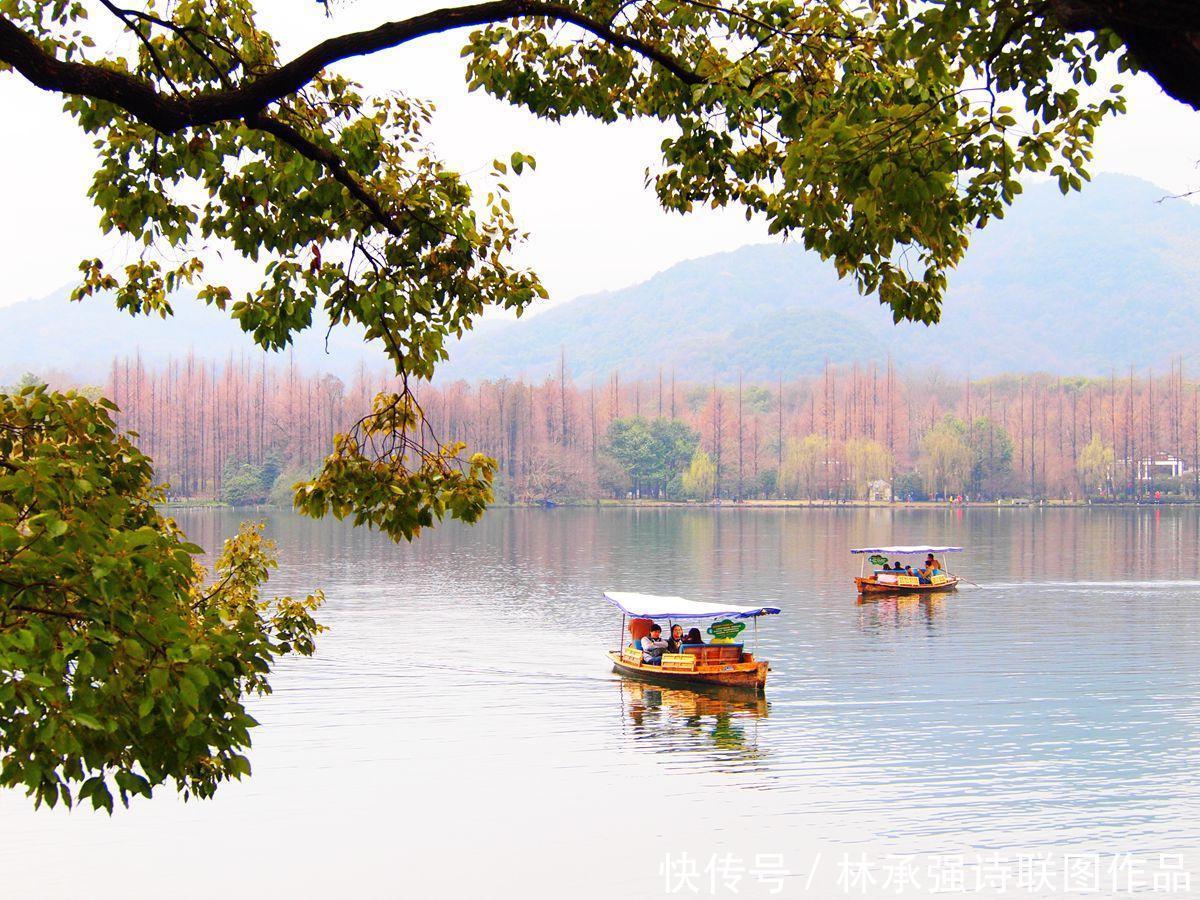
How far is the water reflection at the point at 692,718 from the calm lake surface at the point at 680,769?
12 centimetres

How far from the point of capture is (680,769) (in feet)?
84.6

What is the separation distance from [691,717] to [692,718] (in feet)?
0.36

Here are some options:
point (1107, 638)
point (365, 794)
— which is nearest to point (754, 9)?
point (365, 794)

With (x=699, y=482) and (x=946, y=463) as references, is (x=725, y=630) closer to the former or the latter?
(x=946, y=463)

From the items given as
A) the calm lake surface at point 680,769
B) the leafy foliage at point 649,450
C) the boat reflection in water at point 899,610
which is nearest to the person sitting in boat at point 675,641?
the calm lake surface at point 680,769

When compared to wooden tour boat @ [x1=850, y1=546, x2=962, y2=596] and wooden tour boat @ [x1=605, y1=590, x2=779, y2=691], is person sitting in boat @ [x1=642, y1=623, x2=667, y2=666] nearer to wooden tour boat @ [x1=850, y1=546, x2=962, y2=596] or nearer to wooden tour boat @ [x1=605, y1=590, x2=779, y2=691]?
wooden tour boat @ [x1=605, y1=590, x2=779, y2=691]

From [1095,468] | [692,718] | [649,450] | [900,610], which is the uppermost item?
[649,450]

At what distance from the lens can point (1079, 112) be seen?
7.29 meters

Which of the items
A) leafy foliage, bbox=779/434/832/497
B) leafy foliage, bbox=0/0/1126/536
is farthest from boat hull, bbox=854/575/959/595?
leafy foliage, bbox=779/434/832/497

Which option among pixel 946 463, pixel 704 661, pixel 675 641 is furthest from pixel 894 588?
pixel 946 463

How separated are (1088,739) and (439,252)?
2392 centimetres

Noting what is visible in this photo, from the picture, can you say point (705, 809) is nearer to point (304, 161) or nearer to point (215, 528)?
point (304, 161)

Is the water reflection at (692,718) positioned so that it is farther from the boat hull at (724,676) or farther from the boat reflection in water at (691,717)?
the boat hull at (724,676)

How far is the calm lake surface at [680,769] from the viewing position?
65.9 ft
